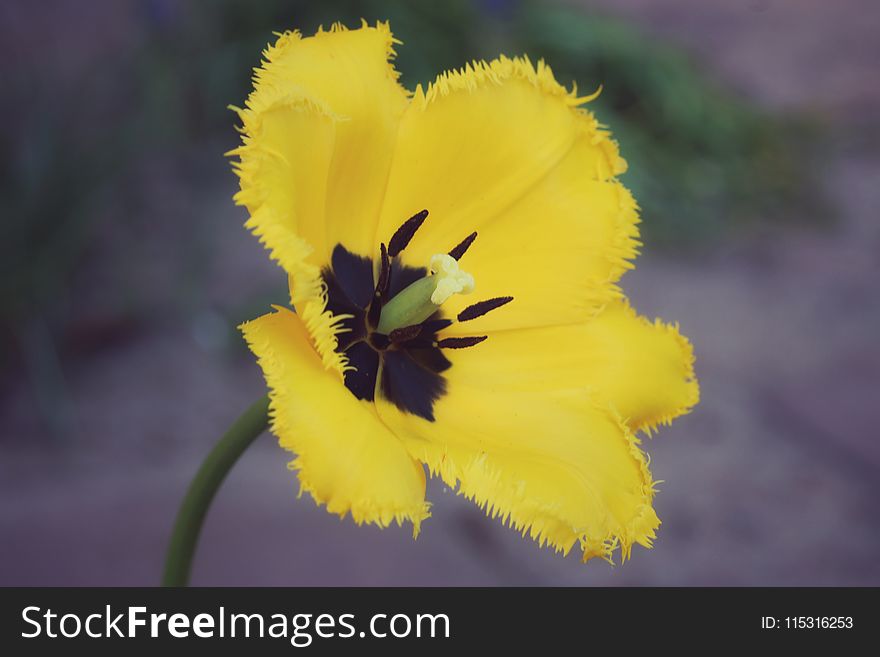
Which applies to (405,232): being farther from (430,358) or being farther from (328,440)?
(328,440)

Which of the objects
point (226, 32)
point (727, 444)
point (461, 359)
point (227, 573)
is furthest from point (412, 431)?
point (226, 32)

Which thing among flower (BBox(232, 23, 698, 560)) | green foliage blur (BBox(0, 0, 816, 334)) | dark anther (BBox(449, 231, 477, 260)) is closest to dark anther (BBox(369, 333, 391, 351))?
flower (BBox(232, 23, 698, 560))

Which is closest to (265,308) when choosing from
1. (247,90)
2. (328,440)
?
(247,90)

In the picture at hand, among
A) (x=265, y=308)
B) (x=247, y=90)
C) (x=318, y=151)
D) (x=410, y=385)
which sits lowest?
(x=410, y=385)

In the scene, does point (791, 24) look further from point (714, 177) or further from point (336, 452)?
point (336, 452)

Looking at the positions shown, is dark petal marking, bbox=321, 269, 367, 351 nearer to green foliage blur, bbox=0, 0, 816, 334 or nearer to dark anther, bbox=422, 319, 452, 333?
dark anther, bbox=422, 319, 452, 333

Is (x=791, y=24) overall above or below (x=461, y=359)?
above

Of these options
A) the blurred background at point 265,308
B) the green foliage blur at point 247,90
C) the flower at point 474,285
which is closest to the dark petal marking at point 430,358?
the flower at point 474,285
